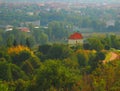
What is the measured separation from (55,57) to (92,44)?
285 cm

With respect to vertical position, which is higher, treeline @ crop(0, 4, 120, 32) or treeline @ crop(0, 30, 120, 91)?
treeline @ crop(0, 30, 120, 91)

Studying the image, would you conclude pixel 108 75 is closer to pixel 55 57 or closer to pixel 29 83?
pixel 29 83

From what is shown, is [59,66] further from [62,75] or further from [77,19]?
[77,19]

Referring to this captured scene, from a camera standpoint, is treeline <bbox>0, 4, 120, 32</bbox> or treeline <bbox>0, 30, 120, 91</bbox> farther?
treeline <bbox>0, 4, 120, 32</bbox>

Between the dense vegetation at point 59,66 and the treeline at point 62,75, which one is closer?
the treeline at point 62,75

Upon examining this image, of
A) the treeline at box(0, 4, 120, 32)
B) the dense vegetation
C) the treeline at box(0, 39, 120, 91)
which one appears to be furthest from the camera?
the treeline at box(0, 4, 120, 32)

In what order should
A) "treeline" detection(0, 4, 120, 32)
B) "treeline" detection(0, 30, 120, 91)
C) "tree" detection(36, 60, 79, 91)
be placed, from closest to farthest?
"treeline" detection(0, 30, 120, 91) → "tree" detection(36, 60, 79, 91) → "treeline" detection(0, 4, 120, 32)

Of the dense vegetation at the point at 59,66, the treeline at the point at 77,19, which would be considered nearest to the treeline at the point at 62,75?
the dense vegetation at the point at 59,66

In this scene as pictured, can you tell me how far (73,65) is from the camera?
22109mm

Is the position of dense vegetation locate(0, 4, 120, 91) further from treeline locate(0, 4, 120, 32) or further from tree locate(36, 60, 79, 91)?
treeline locate(0, 4, 120, 32)

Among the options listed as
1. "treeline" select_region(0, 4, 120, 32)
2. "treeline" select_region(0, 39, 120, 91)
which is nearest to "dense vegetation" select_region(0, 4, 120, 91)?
"treeline" select_region(0, 39, 120, 91)

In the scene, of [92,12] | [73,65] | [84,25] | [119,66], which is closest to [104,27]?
[84,25]

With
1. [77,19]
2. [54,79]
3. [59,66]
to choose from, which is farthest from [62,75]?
[77,19]

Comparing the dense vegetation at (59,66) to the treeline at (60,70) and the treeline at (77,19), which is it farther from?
the treeline at (77,19)
